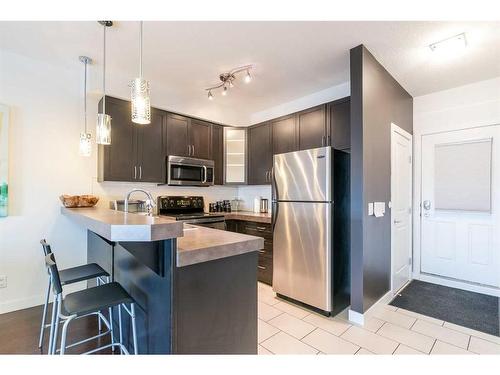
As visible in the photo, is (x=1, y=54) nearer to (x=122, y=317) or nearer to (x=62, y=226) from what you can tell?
(x=62, y=226)

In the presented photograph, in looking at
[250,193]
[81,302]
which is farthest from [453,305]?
Answer: [81,302]

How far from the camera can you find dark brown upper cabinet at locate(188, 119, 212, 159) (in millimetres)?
3764

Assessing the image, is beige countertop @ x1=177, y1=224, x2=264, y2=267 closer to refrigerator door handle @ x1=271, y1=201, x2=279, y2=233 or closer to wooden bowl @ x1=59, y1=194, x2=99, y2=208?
refrigerator door handle @ x1=271, y1=201, x2=279, y2=233

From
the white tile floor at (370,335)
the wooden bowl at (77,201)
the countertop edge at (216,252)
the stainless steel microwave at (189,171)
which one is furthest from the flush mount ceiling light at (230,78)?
the white tile floor at (370,335)

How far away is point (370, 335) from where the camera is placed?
220 centimetres

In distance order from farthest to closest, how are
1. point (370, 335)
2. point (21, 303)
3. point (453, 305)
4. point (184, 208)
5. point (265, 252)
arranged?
1. point (184, 208)
2. point (265, 252)
3. point (453, 305)
4. point (21, 303)
5. point (370, 335)

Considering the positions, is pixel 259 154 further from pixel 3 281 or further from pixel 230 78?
pixel 3 281

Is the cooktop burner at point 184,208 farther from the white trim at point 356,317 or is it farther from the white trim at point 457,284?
the white trim at point 457,284

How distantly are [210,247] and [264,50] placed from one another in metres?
2.12

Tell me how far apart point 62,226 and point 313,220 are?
2875mm

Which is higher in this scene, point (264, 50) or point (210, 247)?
point (264, 50)

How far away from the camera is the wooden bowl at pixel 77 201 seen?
267 cm

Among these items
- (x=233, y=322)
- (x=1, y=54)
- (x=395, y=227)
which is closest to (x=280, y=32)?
(x=233, y=322)
